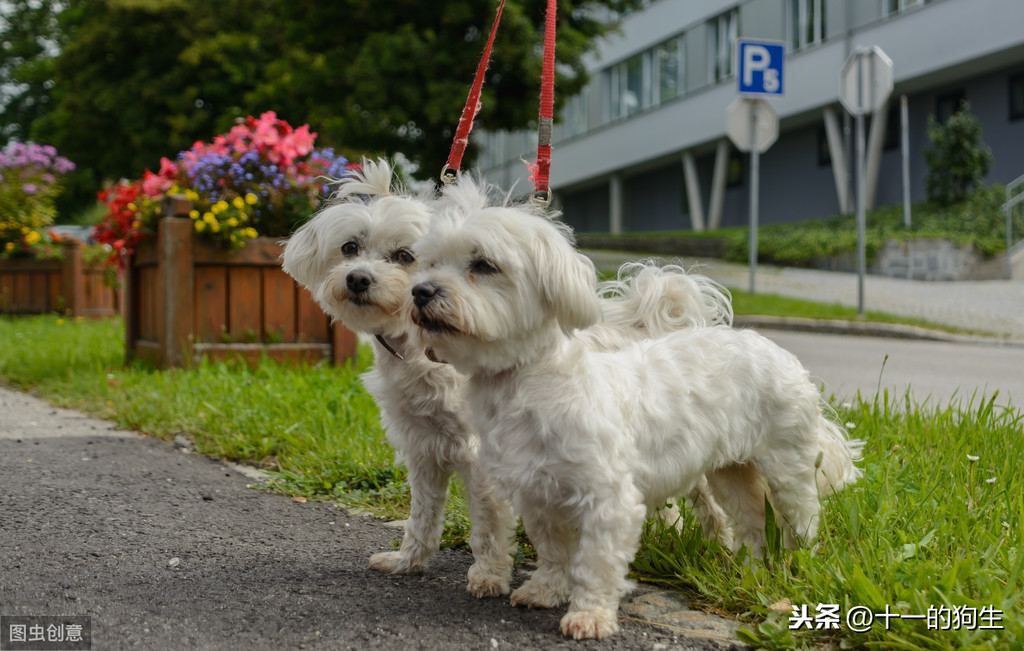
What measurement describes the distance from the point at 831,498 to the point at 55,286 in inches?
504

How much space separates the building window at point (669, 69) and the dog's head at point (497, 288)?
26642mm

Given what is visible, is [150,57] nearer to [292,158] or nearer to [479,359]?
[292,158]

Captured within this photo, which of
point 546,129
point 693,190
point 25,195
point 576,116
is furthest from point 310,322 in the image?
point 576,116

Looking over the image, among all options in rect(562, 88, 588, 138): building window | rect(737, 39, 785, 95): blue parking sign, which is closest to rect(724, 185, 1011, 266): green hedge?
rect(737, 39, 785, 95): blue parking sign

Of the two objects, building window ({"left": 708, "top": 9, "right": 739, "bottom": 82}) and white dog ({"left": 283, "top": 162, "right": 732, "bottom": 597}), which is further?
building window ({"left": 708, "top": 9, "right": 739, "bottom": 82})

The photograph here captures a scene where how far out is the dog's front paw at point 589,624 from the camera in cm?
254

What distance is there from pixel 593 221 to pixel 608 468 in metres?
34.7

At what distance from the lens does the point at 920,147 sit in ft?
71.2

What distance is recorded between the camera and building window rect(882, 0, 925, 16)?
20.3 m

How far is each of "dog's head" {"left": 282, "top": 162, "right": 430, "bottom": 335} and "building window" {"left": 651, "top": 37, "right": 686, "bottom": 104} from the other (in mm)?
25886

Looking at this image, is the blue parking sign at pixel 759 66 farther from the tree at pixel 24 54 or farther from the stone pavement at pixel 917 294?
the tree at pixel 24 54

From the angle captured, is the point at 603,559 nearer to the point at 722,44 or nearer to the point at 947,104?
the point at 947,104

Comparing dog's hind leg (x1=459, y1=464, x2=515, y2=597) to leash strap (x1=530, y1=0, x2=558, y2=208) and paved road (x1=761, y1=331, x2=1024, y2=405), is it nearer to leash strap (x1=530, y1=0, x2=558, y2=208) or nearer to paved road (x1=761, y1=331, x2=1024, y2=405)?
leash strap (x1=530, y1=0, x2=558, y2=208)

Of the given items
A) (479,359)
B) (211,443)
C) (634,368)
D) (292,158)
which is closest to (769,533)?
(634,368)
